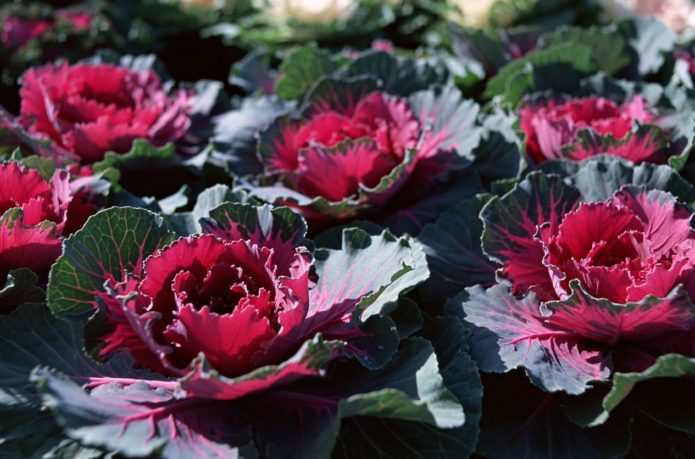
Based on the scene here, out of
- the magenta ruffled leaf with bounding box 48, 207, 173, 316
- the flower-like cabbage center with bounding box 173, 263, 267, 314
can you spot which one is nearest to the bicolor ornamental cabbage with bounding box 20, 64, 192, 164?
the magenta ruffled leaf with bounding box 48, 207, 173, 316

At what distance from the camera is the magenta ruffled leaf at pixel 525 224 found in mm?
1265

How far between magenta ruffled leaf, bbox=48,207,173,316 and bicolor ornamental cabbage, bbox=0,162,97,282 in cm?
12

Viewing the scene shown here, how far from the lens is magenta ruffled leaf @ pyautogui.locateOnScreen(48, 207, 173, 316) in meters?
1.09

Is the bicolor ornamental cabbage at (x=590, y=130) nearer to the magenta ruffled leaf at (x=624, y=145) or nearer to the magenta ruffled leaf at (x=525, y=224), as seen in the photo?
the magenta ruffled leaf at (x=624, y=145)

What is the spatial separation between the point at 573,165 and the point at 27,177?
1.03 metres

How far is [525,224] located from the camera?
4.27 feet

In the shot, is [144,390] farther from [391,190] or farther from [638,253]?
[638,253]

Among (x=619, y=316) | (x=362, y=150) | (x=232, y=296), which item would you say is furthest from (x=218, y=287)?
(x=619, y=316)

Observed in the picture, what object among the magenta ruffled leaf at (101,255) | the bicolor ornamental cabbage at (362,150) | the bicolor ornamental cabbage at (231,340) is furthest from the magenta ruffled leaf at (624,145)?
the magenta ruffled leaf at (101,255)

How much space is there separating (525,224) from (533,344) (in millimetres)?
236

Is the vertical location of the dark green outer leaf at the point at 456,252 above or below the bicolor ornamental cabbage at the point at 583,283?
below

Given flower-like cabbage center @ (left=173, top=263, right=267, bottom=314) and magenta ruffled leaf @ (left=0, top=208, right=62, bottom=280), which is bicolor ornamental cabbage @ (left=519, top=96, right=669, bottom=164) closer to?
flower-like cabbage center @ (left=173, top=263, right=267, bottom=314)

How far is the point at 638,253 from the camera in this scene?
3.88 ft

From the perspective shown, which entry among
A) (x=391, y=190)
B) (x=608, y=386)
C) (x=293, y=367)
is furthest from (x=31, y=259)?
(x=608, y=386)
